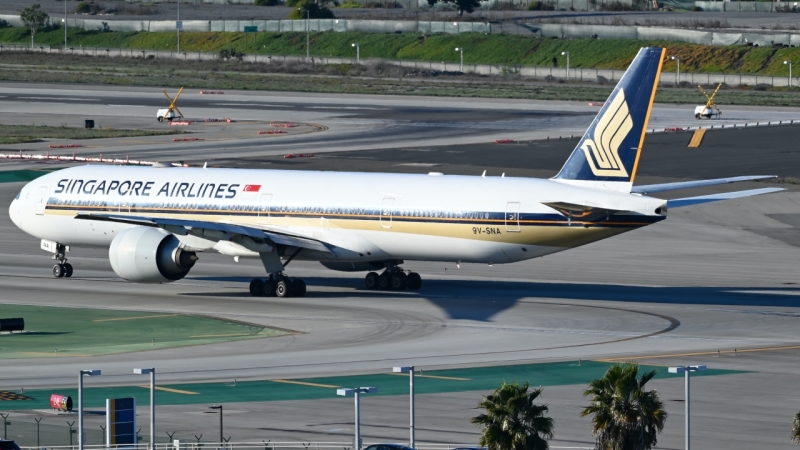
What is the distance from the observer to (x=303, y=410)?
123ft

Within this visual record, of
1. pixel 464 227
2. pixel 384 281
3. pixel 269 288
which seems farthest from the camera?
pixel 384 281

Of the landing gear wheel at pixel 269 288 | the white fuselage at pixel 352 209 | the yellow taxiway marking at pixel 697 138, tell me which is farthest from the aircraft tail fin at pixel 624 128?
the yellow taxiway marking at pixel 697 138

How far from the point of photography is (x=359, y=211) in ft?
182

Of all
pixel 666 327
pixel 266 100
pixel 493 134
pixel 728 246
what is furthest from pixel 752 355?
pixel 266 100

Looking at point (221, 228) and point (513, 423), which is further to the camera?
point (221, 228)

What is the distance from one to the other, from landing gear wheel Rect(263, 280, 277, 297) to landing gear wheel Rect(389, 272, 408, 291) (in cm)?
478

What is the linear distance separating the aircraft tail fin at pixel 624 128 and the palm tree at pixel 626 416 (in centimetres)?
2448

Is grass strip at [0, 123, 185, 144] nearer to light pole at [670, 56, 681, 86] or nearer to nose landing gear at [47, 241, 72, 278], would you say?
nose landing gear at [47, 241, 72, 278]

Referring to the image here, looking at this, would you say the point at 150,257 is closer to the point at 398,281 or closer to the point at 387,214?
the point at 387,214

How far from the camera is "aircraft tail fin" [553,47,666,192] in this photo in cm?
5194

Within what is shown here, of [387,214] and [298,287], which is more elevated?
[387,214]

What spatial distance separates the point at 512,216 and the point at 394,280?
761 centimetres

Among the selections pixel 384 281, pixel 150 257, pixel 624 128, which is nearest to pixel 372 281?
pixel 384 281

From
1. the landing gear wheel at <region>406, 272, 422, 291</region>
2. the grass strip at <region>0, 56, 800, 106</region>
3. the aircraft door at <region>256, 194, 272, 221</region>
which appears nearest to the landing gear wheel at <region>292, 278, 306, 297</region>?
the aircraft door at <region>256, 194, 272, 221</region>
